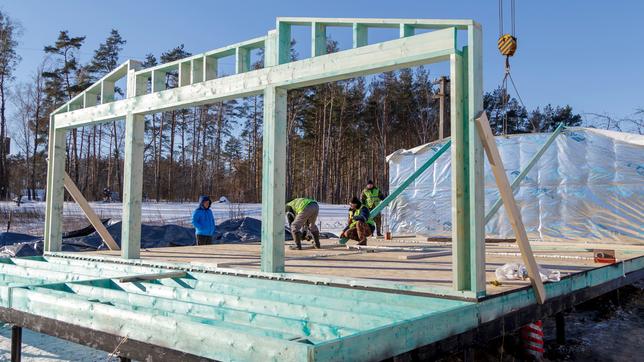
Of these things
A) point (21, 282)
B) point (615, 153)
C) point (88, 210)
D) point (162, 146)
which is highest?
point (162, 146)

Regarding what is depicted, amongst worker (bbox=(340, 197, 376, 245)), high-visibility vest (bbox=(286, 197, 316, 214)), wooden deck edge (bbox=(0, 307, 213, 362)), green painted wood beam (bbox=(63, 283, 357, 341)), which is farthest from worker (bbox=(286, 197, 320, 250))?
wooden deck edge (bbox=(0, 307, 213, 362))

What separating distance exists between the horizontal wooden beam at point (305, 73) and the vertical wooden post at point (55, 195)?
3.26ft

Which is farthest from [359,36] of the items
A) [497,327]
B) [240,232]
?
[240,232]

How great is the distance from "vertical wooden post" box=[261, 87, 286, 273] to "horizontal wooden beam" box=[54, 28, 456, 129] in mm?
280

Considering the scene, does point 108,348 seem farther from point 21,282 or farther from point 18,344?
point 21,282

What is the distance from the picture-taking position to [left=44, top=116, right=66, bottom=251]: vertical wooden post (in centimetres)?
804

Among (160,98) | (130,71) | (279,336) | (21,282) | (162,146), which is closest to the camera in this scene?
(279,336)

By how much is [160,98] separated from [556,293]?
507 centimetres

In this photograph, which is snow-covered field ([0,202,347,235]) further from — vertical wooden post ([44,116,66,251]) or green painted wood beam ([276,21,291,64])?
green painted wood beam ([276,21,291,64])

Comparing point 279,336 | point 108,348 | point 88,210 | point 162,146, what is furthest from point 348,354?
point 162,146

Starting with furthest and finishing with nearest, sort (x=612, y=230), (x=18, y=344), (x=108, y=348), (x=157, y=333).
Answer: (x=612, y=230)
(x=18, y=344)
(x=108, y=348)
(x=157, y=333)

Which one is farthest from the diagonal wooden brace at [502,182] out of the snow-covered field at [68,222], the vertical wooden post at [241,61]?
the snow-covered field at [68,222]

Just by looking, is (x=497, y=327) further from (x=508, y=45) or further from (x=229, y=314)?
(x=508, y=45)

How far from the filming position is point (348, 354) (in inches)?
111
